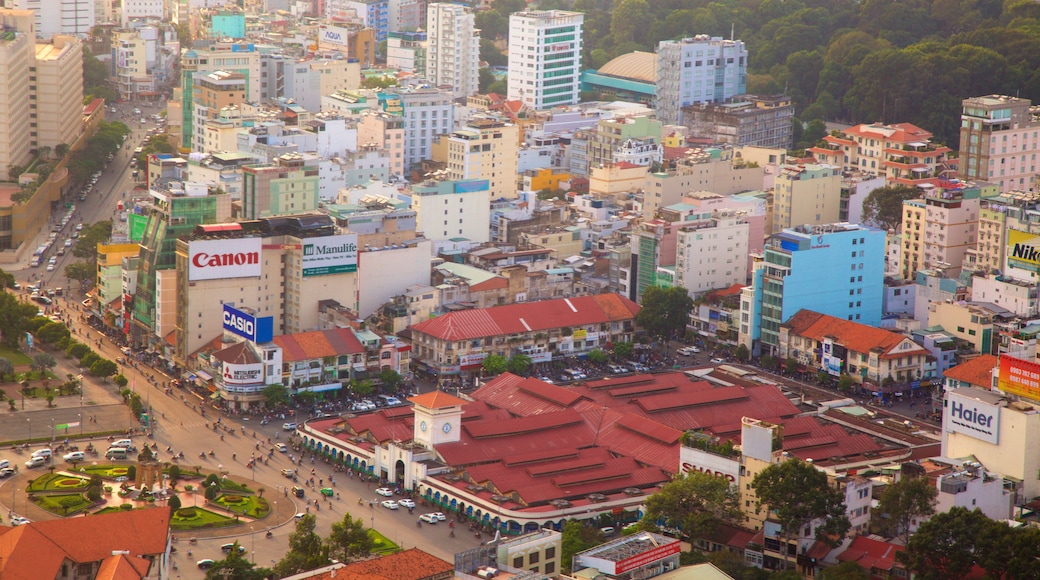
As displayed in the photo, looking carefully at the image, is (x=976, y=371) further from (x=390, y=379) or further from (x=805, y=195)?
(x=805, y=195)

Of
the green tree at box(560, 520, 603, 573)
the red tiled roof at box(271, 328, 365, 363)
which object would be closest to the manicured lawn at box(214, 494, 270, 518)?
the green tree at box(560, 520, 603, 573)

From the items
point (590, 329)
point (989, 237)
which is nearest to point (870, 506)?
point (590, 329)

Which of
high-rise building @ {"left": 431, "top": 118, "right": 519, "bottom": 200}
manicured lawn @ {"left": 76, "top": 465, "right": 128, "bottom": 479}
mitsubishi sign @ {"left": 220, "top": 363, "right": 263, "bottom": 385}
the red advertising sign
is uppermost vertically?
high-rise building @ {"left": 431, "top": 118, "right": 519, "bottom": 200}

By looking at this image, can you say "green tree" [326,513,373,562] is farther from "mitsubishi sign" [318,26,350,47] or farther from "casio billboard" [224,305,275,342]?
"mitsubishi sign" [318,26,350,47]

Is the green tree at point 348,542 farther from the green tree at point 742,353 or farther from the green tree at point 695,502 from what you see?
the green tree at point 742,353

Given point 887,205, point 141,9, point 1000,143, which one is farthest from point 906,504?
point 141,9

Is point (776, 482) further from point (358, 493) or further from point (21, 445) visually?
point (21, 445)

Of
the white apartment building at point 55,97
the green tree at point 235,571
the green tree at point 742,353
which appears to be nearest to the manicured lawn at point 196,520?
the green tree at point 235,571
